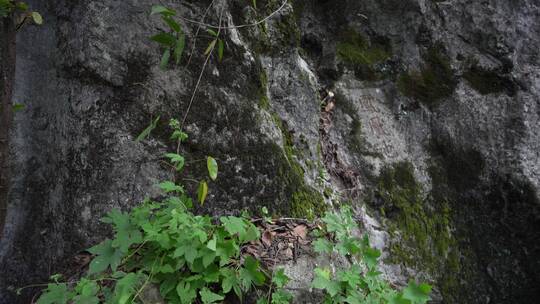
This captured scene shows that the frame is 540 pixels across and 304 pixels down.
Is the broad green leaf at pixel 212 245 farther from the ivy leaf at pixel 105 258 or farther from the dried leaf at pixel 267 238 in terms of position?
the dried leaf at pixel 267 238

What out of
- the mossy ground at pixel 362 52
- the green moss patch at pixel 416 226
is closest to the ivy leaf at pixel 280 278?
the green moss patch at pixel 416 226

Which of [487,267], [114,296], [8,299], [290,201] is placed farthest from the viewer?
[487,267]

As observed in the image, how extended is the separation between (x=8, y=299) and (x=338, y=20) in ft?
10.8

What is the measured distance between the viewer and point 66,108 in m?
2.44

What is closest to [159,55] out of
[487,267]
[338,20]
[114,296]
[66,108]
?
[66,108]

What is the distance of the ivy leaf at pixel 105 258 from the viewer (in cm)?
172

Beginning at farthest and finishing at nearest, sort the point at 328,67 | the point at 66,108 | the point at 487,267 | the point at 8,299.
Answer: the point at 328,67 < the point at 487,267 < the point at 66,108 < the point at 8,299

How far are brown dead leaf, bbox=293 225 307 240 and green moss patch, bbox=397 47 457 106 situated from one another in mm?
1836

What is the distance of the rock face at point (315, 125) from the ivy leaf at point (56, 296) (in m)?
0.53

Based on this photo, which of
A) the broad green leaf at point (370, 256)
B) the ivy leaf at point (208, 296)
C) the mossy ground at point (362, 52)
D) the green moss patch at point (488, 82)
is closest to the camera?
the ivy leaf at point (208, 296)

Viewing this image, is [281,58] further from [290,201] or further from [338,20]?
[290,201]

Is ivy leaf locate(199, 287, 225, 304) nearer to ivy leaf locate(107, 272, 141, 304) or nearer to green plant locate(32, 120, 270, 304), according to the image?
green plant locate(32, 120, 270, 304)

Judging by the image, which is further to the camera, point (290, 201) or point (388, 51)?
point (388, 51)

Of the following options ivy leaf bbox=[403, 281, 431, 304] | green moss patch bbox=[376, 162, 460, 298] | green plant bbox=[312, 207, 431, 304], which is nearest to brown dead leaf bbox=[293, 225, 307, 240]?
green plant bbox=[312, 207, 431, 304]
